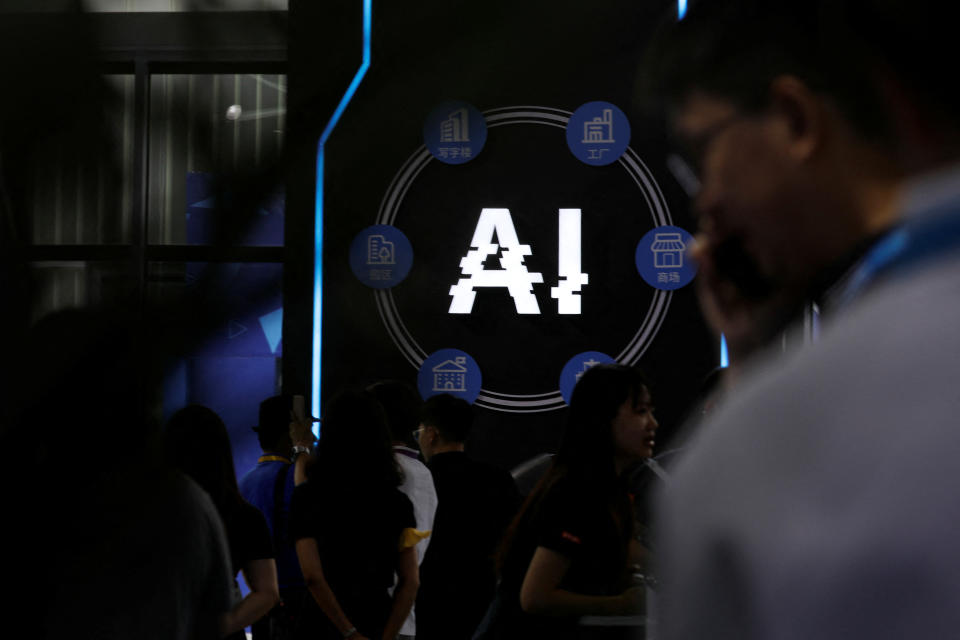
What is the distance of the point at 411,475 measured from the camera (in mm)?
2947

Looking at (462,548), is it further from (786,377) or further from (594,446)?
(786,377)

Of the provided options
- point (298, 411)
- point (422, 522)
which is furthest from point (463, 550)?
point (298, 411)

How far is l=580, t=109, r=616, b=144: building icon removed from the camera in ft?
18.1

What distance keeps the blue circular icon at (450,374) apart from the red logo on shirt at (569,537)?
339 centimetres

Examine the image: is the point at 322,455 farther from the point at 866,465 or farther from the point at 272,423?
the point at 866,465

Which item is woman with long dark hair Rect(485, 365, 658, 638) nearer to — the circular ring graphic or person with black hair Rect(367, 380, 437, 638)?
person with black hair Rect(367, 380, 437, 638)

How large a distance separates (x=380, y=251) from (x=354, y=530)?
296cm

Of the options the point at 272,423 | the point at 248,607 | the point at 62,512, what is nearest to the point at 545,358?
the point at 272,423

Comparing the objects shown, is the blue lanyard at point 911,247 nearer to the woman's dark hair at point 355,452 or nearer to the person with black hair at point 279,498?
the woman's dark hair at point 355,452

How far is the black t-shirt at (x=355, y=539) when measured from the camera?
2.71 m

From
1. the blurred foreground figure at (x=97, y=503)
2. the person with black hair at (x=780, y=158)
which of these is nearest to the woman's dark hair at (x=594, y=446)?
the blurred foreground figure at (x=97, y=503)

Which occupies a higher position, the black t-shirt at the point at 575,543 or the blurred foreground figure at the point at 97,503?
the blurred foreground figure at the point at 97,503

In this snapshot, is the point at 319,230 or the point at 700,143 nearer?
the point at 700,143

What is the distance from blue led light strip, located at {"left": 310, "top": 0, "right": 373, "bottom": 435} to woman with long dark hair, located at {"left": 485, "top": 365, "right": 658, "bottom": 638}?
3457mm
